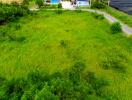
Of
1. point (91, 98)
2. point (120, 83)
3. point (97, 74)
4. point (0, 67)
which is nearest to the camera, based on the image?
point (91, 98)

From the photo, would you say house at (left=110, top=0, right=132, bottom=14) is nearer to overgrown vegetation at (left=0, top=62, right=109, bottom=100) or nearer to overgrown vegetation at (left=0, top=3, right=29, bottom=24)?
overgrown vegetation at (left=0, top=3, right=29, bottom=24)

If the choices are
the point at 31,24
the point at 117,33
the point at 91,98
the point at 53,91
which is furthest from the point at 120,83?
the point at 31,24

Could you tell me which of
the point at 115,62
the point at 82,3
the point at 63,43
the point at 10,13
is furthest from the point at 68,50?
the point at 82,3

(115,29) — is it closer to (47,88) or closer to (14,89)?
(14,89)

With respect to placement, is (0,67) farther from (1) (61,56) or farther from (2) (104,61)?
(2) (104,61)

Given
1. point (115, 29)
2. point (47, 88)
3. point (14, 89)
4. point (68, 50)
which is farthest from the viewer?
point (115, 29)

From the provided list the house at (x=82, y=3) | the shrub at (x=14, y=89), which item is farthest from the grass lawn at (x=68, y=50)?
the house at (x=82, y=3)
